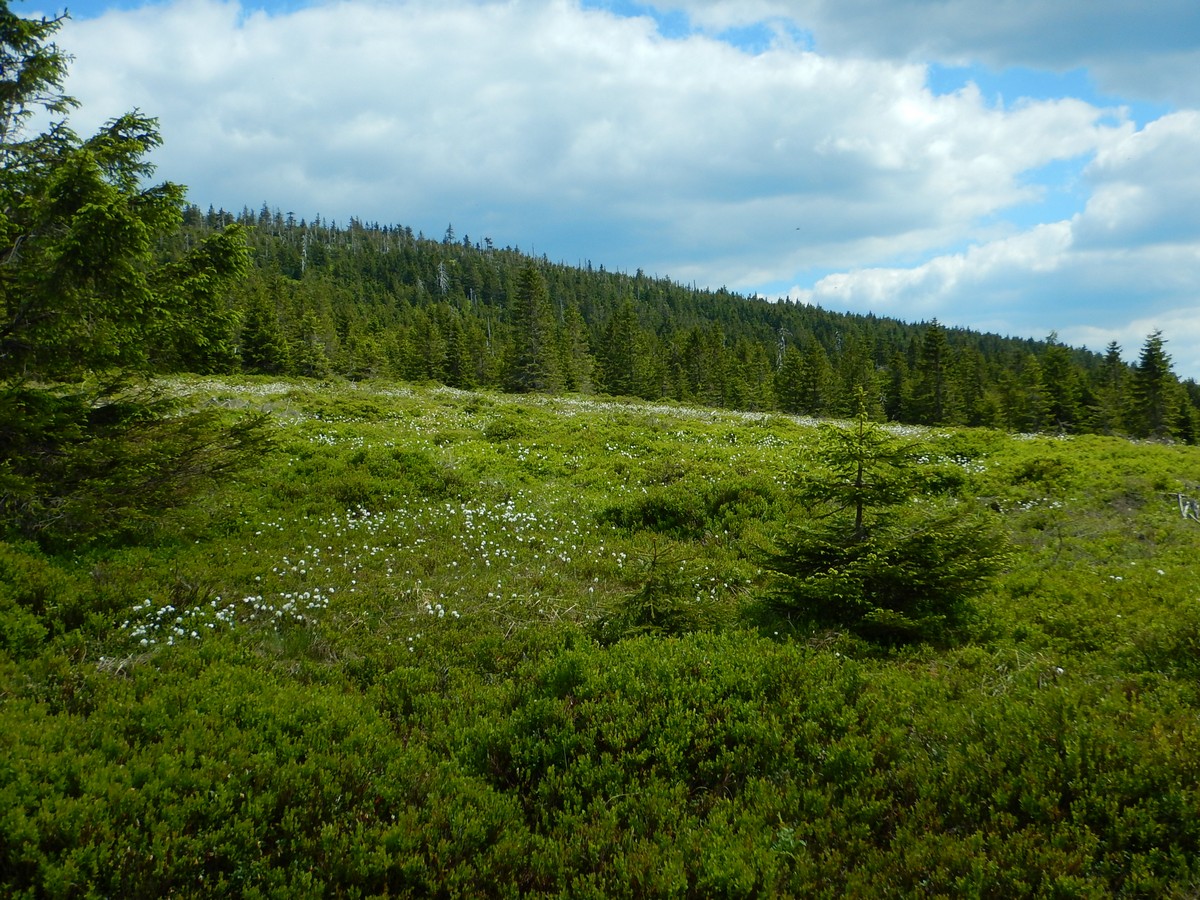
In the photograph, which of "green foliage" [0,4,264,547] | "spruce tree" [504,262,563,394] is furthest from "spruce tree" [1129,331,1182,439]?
"green foliage" [0,4,264,547]

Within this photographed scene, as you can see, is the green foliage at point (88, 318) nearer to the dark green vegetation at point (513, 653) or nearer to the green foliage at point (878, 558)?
the dark green vegetation at point (513, 653)

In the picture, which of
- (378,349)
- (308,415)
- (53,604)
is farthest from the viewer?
(378,349)

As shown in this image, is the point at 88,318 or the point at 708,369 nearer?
the point at 88,318

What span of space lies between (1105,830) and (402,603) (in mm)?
8393

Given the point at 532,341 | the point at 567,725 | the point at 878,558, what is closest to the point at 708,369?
the point at 532,341

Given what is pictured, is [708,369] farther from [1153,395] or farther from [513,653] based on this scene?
[513,653]

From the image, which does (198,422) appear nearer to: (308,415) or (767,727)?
(767,727)

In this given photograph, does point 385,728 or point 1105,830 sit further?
point 385,728

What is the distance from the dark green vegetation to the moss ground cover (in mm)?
38

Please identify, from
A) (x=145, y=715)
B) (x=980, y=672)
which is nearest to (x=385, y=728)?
(x=145, y=715)

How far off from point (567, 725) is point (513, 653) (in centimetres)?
208

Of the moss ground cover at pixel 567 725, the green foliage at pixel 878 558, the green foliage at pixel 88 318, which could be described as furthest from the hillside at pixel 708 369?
the green foliage at pixel 878 558

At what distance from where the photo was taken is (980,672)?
669cm

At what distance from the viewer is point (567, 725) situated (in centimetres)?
604
